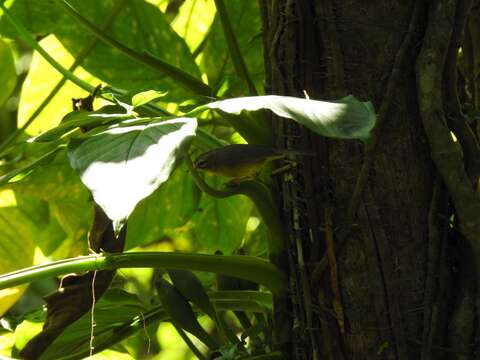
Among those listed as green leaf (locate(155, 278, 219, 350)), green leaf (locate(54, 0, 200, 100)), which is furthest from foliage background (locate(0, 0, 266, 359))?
green leaf (locate(155, 278, 219, 350))

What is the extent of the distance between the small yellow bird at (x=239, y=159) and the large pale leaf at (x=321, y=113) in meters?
0.09

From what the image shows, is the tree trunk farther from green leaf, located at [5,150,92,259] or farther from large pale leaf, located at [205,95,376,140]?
green leaf, located at [5,150,92,259]

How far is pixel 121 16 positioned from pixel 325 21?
36 centimetres

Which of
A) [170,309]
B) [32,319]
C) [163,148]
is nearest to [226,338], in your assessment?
[170,309]

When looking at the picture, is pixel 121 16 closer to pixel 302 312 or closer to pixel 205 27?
pixel 205 27

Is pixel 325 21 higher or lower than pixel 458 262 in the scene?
higher

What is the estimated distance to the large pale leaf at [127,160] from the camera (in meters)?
0.39

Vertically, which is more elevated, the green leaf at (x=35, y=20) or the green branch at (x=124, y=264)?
the green leaf at (x=35, y=20)

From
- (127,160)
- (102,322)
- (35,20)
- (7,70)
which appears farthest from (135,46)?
(127,160)

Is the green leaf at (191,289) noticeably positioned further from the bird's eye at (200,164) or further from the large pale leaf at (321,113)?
the large pale leaf at (321,113)

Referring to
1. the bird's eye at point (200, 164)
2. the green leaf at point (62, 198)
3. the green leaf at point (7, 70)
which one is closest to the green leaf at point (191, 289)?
the bird's eye at point (200, 164)

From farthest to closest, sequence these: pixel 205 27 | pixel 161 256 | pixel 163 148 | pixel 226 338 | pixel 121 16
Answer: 1. pixel 205 27
2. pixel 121 16
3. pixel 226 338
4. pixel 161 256
5. pixel 163 148

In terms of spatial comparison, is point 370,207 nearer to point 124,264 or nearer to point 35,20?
point 124,264

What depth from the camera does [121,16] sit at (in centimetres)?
89
